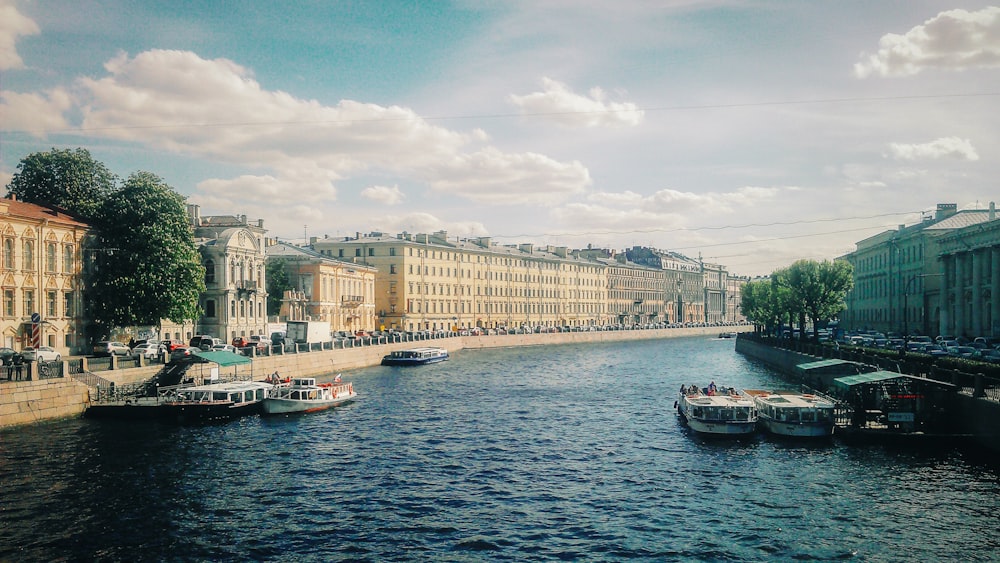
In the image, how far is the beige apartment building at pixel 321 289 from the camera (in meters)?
101

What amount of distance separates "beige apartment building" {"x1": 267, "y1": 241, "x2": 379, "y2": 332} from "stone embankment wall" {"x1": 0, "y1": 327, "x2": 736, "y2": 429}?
49.9 ft

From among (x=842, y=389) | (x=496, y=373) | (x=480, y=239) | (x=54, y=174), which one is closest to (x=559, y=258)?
(x=480, y=239)

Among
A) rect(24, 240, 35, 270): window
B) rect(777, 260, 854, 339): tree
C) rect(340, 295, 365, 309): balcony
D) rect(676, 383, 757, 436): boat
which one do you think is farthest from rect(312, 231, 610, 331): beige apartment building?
rect(676, 383, 757, 436): boat

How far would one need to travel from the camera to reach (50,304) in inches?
2285

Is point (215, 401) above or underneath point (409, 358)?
above

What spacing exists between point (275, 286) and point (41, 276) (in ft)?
144

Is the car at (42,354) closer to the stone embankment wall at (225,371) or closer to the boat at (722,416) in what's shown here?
the stone embankment wall at (225,371)

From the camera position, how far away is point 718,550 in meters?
23.6

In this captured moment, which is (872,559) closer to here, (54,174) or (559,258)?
(54,174)

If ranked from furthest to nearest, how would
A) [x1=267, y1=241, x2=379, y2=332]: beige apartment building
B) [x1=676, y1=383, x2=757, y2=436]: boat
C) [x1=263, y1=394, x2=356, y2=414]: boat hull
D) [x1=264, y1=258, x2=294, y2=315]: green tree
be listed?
[x1=267, y1=241, x2=379, y2=332]: beige apartment building
[x1=264, y1=258, x2=294, y2=315]: green tree
[x1=263, y1=394, x2=356, y2=414]: boat hull
[x1=676, y1=383, x2=757, y2=436]: boat

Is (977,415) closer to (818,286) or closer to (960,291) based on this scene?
(818,286)

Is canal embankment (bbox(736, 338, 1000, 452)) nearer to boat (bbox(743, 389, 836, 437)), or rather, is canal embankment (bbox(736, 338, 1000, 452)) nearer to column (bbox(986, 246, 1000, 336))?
boat (bbox(743, 389, 836, 437))

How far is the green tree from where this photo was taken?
9962 centimetres

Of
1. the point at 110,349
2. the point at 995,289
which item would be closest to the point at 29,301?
the point at 110,349
